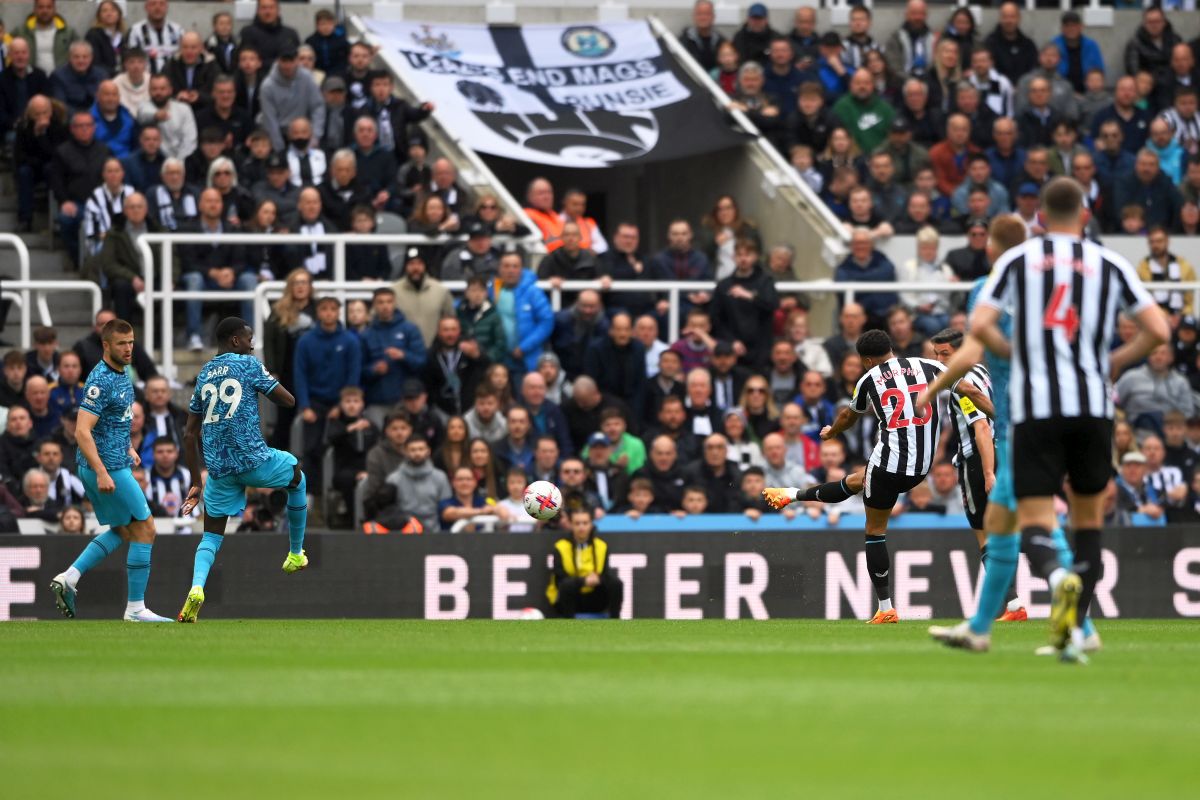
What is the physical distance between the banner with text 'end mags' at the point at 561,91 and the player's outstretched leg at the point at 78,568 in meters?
9.01

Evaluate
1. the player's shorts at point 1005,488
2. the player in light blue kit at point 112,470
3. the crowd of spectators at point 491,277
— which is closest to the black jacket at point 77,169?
the crowd of spectators at point 491,277

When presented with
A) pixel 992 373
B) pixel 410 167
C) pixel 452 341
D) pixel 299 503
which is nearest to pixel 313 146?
pixel 410 167

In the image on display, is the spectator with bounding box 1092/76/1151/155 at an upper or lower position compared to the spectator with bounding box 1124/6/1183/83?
lower

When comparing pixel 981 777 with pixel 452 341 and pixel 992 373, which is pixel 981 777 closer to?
pixel 992 373

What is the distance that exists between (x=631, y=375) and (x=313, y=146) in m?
4.26

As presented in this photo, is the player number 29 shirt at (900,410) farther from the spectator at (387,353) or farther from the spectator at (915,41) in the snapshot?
the spectator at (915,41)

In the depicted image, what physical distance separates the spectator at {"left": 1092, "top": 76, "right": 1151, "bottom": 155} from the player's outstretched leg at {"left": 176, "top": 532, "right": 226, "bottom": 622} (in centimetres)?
1350

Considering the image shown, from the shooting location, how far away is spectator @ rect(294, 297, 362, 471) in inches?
755

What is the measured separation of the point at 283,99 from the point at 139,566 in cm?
769

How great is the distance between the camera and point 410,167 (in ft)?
71.3

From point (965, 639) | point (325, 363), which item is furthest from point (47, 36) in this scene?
point (965, 639)

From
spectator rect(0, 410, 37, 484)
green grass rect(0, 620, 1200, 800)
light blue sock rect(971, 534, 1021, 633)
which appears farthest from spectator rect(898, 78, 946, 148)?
light blue sock rect(971, 534, 1021, 633)

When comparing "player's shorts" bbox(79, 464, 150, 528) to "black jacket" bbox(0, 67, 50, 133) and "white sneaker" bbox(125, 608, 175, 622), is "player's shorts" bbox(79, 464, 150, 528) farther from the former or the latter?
"black jacket" bbox(0, 67, 50, 133)

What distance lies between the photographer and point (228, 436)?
14695 millimetres
